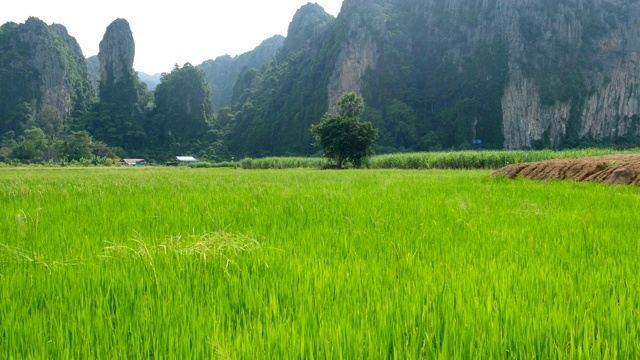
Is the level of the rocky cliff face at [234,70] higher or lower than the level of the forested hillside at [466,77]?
higher

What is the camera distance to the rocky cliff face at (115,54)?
11131 centimetres

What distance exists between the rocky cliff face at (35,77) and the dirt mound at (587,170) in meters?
115

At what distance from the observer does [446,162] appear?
33.1m

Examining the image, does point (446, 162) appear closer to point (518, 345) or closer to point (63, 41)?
point (518, 345)

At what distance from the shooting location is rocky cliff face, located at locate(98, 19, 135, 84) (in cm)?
11131

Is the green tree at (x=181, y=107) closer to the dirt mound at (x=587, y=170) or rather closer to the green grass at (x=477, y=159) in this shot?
the green grass at (x=477, y=159)

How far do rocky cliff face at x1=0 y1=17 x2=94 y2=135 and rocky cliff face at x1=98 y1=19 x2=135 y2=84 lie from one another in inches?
A: 432

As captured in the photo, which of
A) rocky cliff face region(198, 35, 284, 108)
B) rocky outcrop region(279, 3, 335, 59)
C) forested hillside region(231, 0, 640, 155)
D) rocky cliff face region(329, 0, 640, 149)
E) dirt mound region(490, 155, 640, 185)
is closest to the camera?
dirt mound region(490, 155, 640, 185)

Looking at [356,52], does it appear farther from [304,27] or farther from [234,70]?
[234,70]

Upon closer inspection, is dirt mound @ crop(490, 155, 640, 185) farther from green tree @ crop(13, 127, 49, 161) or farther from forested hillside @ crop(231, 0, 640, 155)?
green tree @ crop(13, 127, 49, 161)

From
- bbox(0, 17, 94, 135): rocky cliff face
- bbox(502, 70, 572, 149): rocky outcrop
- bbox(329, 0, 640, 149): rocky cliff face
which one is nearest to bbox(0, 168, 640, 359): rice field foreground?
bbox(329, 0, 640, 149): rocky cliff face

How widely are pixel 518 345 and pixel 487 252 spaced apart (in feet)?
3.45

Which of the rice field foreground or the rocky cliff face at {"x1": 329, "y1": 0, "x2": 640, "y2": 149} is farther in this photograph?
the rocky cliff face at {"x1": 329, "y1": 0, "x2": 640, "y2": 149}

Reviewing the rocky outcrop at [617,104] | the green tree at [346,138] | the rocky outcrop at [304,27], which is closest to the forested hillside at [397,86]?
the rocky outcrop at [617,104]
